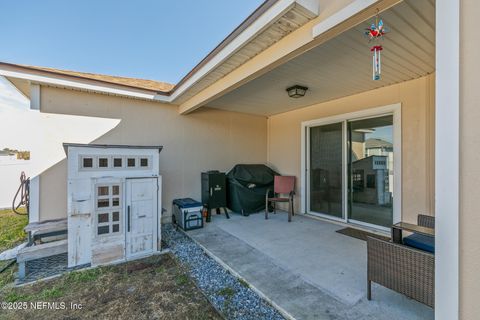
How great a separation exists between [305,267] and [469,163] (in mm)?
2176

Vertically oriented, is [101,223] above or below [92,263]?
above

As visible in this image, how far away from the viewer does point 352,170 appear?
4336 millimetres

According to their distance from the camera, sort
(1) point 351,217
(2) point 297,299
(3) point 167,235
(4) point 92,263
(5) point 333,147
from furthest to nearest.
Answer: (5) point 333,147 → (1) point 351,217 → (3) point 167,235 → (4) point 92,263 → (2) point 297,299

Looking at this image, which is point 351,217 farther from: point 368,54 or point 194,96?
point 194,96

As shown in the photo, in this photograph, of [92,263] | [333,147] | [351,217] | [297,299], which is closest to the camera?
[297,299]

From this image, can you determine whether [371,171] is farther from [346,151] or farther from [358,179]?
[346,151]

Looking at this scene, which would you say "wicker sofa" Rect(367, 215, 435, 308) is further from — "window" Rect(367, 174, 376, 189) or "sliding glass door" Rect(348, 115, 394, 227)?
"window" Rect(367, 174, 376, 189)

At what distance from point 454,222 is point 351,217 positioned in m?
3.69

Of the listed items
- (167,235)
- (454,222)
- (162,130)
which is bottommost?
(167,235)

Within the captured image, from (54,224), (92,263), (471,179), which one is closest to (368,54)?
(471,179)

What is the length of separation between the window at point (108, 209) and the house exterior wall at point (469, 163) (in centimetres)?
340

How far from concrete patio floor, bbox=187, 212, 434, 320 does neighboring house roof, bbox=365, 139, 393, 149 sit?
1660 mm

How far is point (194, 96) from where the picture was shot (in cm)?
420

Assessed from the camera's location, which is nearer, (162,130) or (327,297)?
(327,297)
